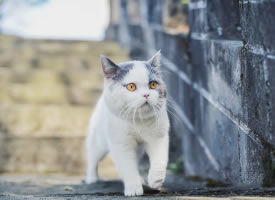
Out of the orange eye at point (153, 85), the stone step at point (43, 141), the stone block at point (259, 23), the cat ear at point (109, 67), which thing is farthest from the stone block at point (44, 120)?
the stone block at point (259, 23)

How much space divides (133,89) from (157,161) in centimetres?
47

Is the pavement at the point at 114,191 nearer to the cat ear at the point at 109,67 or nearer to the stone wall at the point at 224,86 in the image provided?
the stone wall at the point at 224,86

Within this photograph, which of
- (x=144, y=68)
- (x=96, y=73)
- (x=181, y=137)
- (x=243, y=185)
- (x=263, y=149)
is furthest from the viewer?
(x=96, y=73)

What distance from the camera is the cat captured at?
2.52 meters

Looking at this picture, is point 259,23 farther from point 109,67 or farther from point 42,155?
point 42,155

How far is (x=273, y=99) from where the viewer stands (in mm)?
1857

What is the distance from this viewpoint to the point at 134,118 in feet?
8.49

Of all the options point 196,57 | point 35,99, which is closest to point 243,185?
point 196,57

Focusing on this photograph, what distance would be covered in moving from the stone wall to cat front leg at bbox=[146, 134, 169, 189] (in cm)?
39

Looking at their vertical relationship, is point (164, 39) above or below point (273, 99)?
above

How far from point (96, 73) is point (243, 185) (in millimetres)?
4472

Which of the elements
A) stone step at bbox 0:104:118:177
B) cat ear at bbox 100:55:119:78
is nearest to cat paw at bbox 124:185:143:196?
cat ear at bbox 100:55:119:78

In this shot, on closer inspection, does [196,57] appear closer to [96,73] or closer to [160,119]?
[160,119]

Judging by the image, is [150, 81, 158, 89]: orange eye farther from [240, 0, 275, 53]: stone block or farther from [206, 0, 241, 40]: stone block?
[206, 0, 241, 40]: stone block
